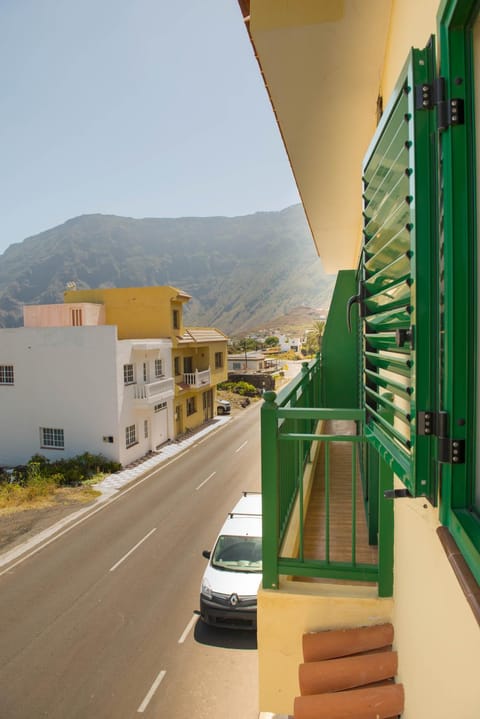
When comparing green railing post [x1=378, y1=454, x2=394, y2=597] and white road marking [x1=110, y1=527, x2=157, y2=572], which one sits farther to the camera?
white road marking [x1=110, y1=527, x2=157, y2=572]

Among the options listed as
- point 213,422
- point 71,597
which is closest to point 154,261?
point 213,422

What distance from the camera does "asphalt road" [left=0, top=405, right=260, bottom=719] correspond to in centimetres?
631

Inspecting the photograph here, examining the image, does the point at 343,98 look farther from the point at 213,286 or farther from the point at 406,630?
the point at 213,286

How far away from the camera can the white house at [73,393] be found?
17625 mm

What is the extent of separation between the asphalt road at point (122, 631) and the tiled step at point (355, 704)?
15.6ft

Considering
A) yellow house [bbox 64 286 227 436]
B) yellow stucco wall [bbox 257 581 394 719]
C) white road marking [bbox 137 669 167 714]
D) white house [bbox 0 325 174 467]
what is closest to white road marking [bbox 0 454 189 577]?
white house [bbox 0 325 174 467]

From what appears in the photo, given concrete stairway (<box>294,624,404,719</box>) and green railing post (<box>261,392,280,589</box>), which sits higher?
green railing post (<box>261,392,280,589</box>)

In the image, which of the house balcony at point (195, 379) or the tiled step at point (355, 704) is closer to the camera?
the tiled step at point (355, 704)

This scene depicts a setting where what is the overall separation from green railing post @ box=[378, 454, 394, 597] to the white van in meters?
5.89

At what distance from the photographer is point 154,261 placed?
189 m

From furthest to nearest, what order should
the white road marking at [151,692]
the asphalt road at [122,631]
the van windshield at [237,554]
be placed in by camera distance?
the van windshield at [237,554], the asphalt road at [122,631], the white road marking at [151,692]

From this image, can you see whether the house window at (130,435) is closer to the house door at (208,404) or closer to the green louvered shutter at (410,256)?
the house door at (208,404)

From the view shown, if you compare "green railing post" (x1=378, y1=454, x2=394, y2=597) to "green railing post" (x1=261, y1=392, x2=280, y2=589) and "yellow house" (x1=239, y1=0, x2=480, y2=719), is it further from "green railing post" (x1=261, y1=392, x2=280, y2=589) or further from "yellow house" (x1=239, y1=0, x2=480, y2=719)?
"green railing post" (x1=261, y1=392, x2=280, y2=589)

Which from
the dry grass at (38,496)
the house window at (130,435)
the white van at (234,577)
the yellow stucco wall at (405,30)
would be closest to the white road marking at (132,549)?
the white van at (234,577)
